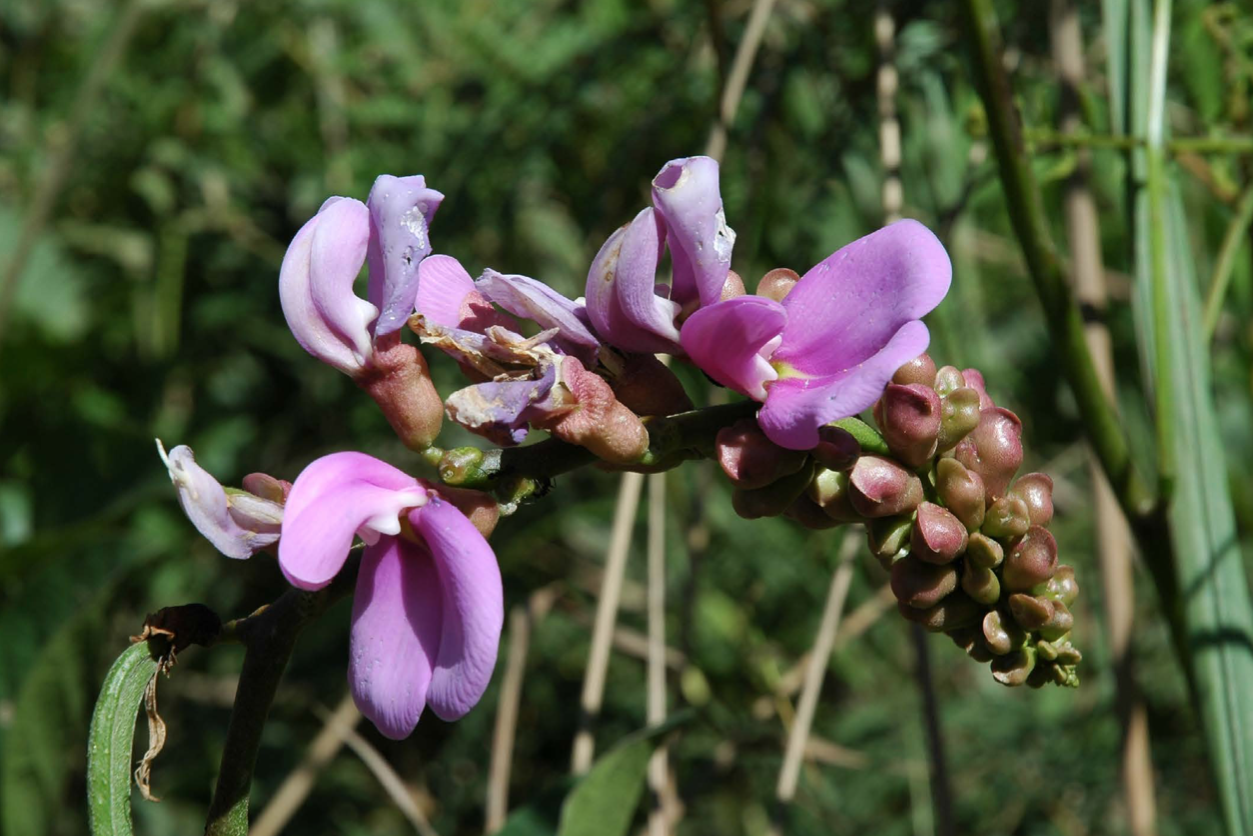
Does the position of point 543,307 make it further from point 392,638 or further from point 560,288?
point 560,288

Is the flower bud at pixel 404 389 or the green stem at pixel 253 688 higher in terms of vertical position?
the flower bud at pixel 404 389

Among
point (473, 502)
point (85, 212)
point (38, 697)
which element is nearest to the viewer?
point (473, 502)

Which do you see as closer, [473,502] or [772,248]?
[473,502]

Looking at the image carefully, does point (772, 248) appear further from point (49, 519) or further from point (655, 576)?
point (49, 519)

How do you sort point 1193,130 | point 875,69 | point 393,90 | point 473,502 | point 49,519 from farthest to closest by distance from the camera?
point 393,90, point 49,519, point 1193,130, point 875,69, point 473,502

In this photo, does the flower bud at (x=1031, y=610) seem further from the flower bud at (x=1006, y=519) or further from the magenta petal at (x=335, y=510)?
the magenta petal at (x=335, y=510)

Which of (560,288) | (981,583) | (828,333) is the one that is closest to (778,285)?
(828,333)

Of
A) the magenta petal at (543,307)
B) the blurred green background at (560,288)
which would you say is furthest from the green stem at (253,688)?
the blurred green background at (560,288)

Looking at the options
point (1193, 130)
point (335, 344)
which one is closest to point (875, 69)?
point (1193, 130)
